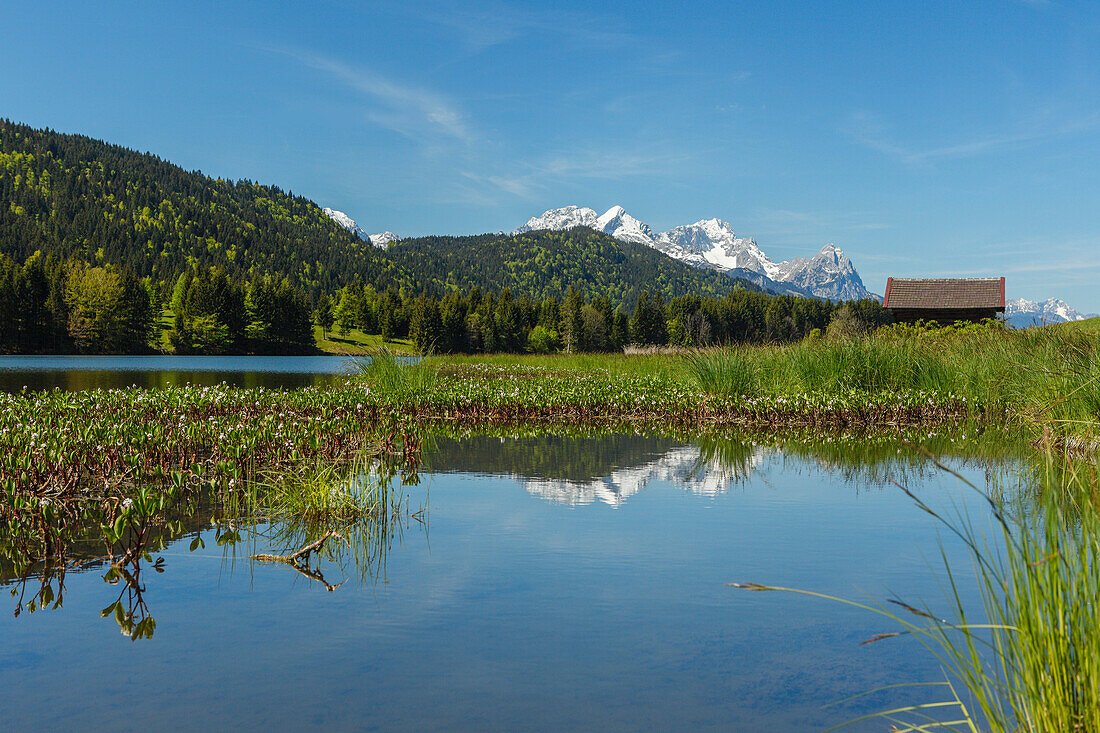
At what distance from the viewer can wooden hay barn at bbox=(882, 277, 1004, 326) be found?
193 ft

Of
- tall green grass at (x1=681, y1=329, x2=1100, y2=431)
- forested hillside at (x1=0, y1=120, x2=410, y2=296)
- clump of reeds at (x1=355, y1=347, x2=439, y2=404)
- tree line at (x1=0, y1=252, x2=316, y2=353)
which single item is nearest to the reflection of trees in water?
tall green grass at (x1=681, y1=329, x2=1100, y2=431)

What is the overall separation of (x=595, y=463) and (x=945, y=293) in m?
60.5

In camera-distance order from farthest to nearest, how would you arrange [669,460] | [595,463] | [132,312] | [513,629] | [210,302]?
1. [210,302]
2. [132,312]
3. [669,460]
4. [595,463]
5. [513,629]

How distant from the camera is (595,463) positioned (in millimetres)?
11039

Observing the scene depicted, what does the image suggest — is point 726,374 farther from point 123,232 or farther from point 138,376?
point 123,232

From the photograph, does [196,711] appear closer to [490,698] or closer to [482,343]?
[490,698]

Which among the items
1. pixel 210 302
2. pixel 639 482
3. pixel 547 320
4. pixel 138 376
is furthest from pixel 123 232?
pixel 639 482

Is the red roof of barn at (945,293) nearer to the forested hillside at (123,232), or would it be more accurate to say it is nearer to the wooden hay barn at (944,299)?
the wooden hay barn at (944,299)

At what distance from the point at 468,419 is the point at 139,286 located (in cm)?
10466

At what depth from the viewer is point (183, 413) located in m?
13.8

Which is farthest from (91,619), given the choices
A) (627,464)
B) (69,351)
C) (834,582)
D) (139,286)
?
(139,286)

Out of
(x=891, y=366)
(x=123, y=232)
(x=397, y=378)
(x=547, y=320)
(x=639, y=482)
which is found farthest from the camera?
(x=123, y=232)

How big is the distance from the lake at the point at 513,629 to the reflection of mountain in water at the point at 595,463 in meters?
1.06

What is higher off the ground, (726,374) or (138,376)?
(726,374)
